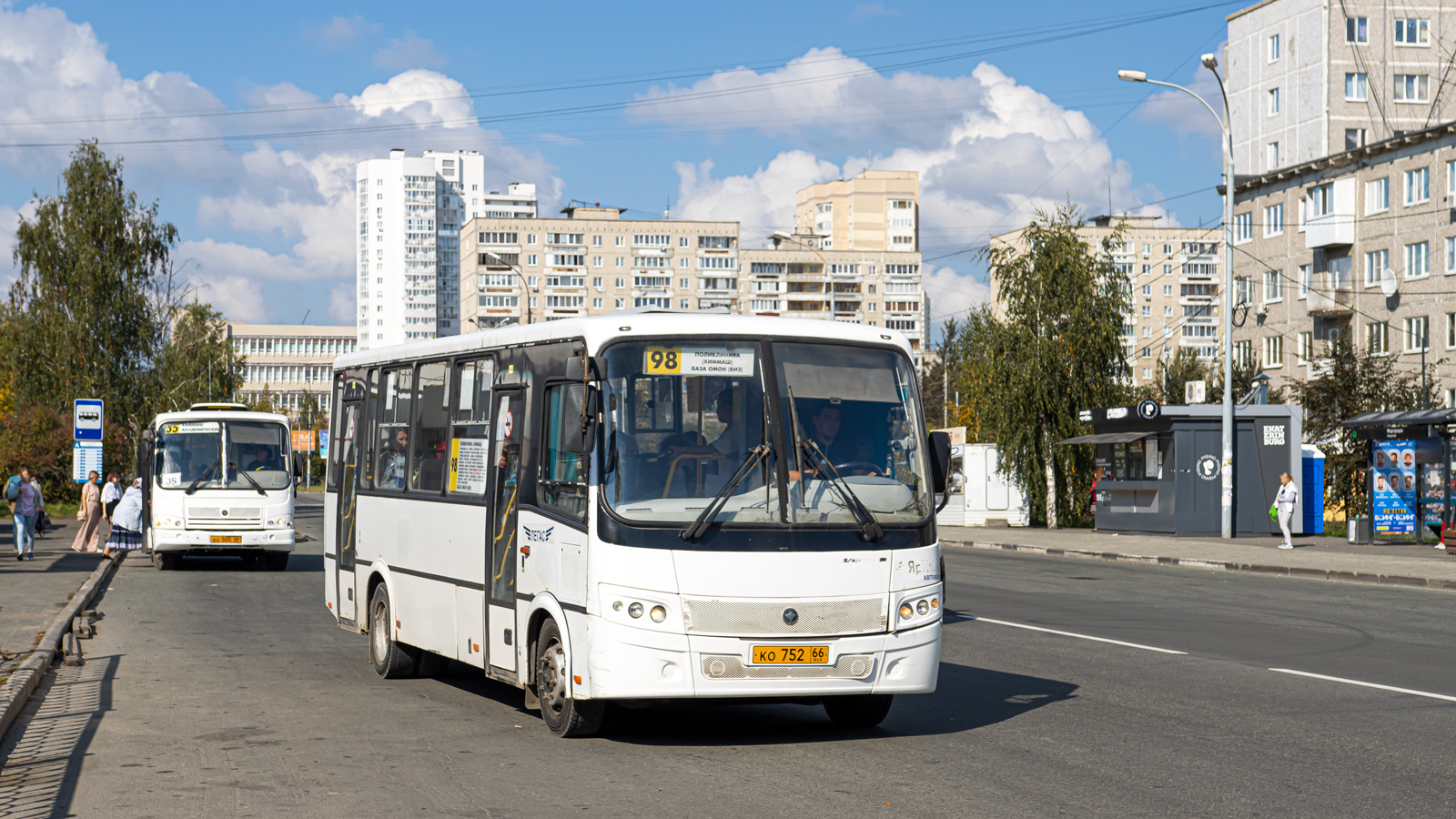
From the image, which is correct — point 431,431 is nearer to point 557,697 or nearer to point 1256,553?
point 557,697

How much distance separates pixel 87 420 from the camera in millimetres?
30609

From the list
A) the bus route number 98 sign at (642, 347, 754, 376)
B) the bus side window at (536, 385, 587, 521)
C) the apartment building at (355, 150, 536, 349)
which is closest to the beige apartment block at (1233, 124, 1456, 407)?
the bus route number 98 sign at (642, 347, 754, 376)

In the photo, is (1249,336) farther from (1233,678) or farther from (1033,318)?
(1233,678)

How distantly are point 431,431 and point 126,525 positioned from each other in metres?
20.5

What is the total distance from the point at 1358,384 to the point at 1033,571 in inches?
803

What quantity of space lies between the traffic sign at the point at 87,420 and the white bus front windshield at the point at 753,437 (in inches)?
963

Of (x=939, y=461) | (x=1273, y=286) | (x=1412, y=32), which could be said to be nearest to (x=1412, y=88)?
(x=1412, y=32)

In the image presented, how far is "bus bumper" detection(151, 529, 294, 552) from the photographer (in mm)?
26391

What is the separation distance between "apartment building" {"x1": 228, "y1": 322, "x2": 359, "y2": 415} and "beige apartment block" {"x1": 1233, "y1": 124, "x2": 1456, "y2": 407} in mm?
133770

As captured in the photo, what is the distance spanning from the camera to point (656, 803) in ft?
24.0

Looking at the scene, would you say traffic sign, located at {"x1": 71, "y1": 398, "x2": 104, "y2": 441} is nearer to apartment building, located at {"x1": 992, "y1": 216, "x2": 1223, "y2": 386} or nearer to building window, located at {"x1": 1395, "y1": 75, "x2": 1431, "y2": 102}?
building window, located at {"x1": 1395, "y1": 75, "x2": 1431, "y2": 102}

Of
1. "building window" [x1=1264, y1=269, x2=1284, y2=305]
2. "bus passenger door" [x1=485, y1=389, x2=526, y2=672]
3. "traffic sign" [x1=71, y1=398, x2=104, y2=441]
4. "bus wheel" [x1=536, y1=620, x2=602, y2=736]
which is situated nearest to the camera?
"bus wheel" [x1=536, y1=620, x2=602, y2=736]

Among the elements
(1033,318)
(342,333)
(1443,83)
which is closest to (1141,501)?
(1033,318)

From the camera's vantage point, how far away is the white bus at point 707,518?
28.2 ft
